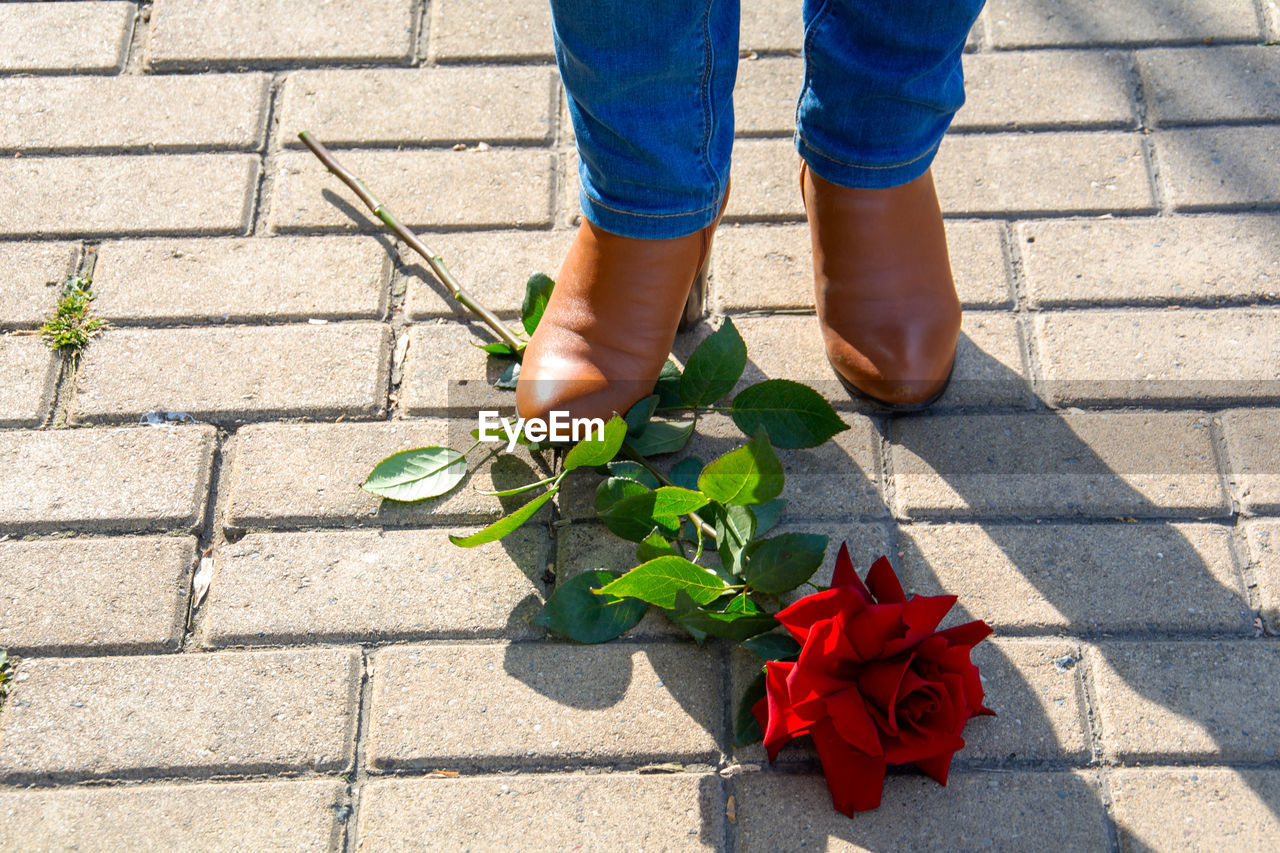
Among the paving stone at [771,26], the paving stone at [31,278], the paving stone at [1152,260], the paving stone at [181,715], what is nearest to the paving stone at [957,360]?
the paving stone at [1152,260]

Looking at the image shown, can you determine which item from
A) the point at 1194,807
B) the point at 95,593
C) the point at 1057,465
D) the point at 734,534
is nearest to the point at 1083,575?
the point at 1057,465

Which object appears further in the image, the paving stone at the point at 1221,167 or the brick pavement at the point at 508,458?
the paving stone at the point at 1221,167

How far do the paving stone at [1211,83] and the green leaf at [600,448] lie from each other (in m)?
1.38

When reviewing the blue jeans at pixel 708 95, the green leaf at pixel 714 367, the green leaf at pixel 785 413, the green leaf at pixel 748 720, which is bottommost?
the green leaf at pixel 748 720

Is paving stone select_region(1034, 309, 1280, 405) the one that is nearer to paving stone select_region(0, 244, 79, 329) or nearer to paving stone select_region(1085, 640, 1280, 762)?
paving stone select_region(1085, 640, 1280, 762)

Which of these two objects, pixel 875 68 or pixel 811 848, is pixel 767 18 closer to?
pixel 875 68

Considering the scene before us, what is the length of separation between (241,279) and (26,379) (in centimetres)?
39

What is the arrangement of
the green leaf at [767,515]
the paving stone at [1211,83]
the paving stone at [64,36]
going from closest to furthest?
the green leaf at [767,515]
the paving stone at [1211,83]
the paving stone at [64,36]

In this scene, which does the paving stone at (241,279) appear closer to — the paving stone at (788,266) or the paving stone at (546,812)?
the paving stone at (788,266)

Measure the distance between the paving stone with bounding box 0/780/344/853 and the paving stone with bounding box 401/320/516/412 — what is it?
0.61 metres

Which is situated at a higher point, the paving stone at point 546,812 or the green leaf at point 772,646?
the green leaf at point 772,646

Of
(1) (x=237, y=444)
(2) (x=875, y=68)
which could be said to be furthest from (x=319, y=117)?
(2) (x=875, y=68)

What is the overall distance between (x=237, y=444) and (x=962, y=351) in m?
1.24

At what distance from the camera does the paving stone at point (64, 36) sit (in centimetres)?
198
